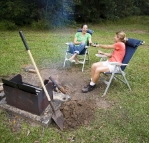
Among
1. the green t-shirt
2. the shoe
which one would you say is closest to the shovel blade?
the shoe

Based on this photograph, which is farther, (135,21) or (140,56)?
(135,21)

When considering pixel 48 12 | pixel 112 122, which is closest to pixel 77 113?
pixel 112 122

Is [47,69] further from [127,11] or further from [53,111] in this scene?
[127,11]

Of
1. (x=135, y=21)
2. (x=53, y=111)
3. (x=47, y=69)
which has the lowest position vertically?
(x=135, y=21)

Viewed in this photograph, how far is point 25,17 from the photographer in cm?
1093

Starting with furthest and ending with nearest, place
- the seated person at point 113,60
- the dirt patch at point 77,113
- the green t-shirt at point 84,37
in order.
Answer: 1. the green t-shirt at point 84,37
2. the seated person at point 113,60
3. the dirt patch at point 77,113

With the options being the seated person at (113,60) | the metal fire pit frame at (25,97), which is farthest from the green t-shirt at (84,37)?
the metal fire pit frame at (25,97)

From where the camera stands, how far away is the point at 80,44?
5.09 m

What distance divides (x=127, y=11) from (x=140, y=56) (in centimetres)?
1086

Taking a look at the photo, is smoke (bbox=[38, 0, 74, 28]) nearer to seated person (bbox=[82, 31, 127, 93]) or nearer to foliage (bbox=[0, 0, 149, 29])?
foliage (bbox=[0, 0, 149, 29])

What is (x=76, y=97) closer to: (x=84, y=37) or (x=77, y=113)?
(x=77, y=113)

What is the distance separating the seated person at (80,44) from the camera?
16.5 ft

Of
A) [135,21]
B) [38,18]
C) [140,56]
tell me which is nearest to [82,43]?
[140,56]

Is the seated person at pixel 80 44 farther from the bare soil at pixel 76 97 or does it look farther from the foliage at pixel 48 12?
the foliage at pixel 48 12
